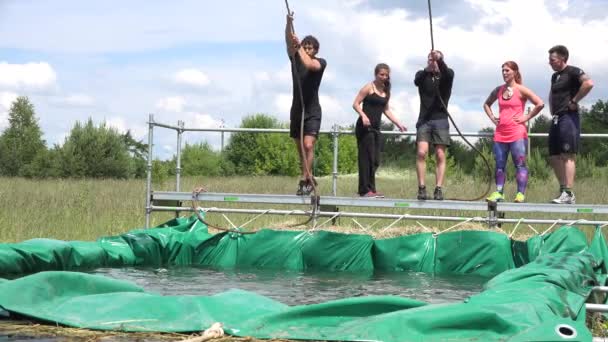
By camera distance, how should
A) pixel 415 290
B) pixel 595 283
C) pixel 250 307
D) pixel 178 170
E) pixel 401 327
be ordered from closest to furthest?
pixel 401 327
pixel 250 307
pixel 595 283
pixel 415 290
pixel 178 170

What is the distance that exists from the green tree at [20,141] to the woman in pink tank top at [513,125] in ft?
110

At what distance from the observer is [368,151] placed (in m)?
9.28

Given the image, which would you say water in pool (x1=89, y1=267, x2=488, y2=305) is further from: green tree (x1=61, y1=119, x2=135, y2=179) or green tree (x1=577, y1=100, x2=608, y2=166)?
green tree (x1=577, y1=100, x2=608, y2=166)

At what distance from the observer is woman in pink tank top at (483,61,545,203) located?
9039 mm

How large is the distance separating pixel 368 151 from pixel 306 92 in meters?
0.92

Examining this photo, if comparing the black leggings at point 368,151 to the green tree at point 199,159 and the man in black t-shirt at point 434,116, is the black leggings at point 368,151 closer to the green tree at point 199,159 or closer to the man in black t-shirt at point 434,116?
the man in black t-shirt at point 434,116

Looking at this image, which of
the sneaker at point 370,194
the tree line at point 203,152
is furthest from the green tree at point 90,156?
the sneaker at point 370,194

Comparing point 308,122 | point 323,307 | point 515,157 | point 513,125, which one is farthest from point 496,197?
point 323,307

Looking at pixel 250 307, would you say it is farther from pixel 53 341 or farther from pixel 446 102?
pixel 446 102

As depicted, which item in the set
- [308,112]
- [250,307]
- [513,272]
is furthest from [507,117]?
[250,307]

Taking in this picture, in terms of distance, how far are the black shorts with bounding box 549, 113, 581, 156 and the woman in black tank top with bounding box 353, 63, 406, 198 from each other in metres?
1.77

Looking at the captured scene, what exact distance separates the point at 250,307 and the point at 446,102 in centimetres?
541

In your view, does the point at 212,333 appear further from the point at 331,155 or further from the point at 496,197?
the point at 331,155

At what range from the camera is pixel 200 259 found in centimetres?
941
